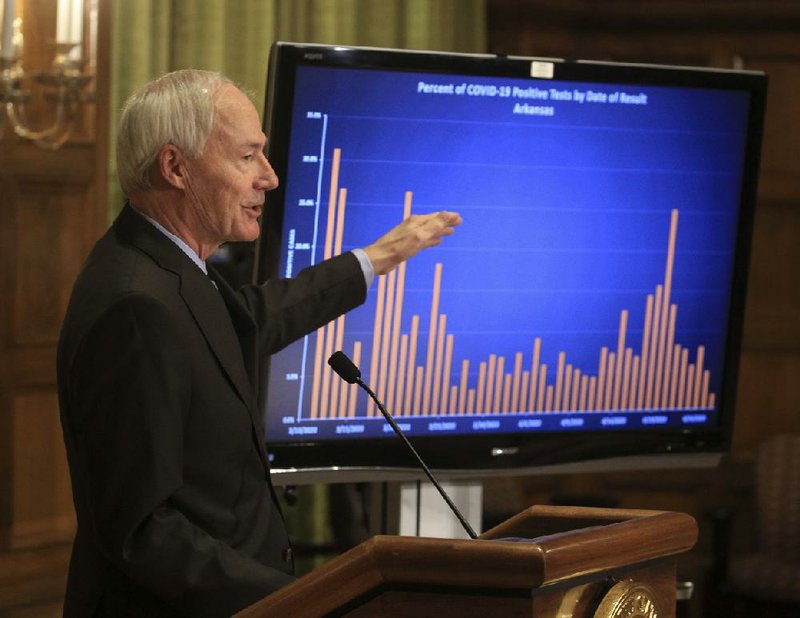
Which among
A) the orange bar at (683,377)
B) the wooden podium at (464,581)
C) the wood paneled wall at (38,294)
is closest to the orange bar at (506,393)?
the orange bar at (683,377)

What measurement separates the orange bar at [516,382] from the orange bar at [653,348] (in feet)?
1.10

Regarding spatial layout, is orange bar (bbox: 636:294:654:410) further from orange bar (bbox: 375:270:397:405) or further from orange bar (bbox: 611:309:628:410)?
orange bar (bbox: 375:270:397:405)

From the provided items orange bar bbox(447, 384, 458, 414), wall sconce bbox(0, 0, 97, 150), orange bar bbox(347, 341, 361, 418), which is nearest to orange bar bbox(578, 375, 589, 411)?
orange bar bbox(447, 384, 458, 414)

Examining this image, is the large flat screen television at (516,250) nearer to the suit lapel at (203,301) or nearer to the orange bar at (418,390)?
the orange bar at (418,390)

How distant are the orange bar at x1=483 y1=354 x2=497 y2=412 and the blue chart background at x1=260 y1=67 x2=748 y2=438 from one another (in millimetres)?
26

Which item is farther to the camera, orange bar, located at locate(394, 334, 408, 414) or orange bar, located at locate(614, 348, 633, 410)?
orange bar, located at locate(614, 348, 633, 410)

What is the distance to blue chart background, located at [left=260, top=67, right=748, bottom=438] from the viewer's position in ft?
9.85

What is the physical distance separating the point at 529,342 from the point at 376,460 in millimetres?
453

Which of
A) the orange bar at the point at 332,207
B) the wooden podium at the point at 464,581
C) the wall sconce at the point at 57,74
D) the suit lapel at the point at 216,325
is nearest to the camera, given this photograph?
the wooden podium at the point at 464,581

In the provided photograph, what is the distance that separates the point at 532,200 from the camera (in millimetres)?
3168

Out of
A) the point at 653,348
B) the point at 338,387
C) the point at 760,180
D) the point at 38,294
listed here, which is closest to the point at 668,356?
the point at 653,348

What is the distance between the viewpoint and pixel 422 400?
314 centimetres

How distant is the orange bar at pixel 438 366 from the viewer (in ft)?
10.3

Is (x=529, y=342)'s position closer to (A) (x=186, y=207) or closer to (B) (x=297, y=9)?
(A) (x=186, y=207)
